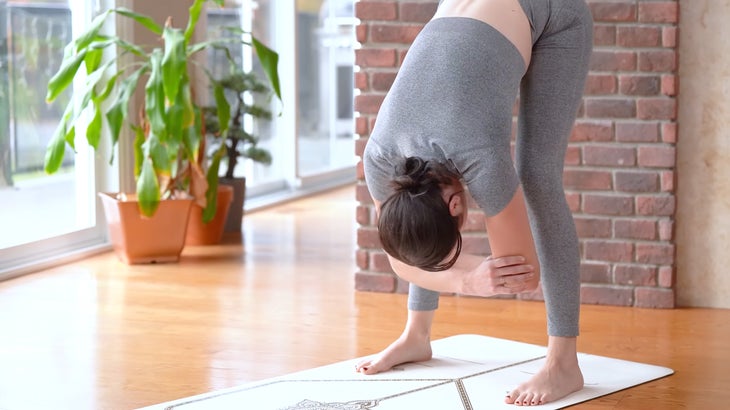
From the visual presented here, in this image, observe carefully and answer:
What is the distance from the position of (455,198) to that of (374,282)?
139cm

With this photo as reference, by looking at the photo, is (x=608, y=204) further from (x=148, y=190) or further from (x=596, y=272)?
(x=148, y=190)

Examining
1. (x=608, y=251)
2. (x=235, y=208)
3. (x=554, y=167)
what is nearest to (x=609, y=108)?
(x=608, y=251)

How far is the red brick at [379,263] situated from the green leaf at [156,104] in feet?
2.92

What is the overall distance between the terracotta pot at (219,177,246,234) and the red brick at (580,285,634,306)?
1897 millimetres

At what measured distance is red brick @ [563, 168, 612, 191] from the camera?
3057 millimetres

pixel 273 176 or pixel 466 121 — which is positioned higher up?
pixel 466 121

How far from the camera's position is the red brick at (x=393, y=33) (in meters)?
3.14

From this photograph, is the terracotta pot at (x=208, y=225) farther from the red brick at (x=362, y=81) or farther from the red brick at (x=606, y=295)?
the red brick at (x=606, y=295)

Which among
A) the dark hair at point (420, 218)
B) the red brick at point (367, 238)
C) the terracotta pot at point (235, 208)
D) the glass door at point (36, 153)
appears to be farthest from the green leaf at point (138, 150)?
the dark hair at point (420, 218)

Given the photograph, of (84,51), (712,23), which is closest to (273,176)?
(84,51)

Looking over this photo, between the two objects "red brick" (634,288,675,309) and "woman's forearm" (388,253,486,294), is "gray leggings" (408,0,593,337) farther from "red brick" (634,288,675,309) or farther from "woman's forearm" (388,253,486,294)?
"red brick" (634,288,675,309)

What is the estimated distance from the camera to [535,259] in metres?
2.00

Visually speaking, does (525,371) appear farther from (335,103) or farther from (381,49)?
(335,103)

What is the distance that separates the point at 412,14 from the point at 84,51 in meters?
1.23
